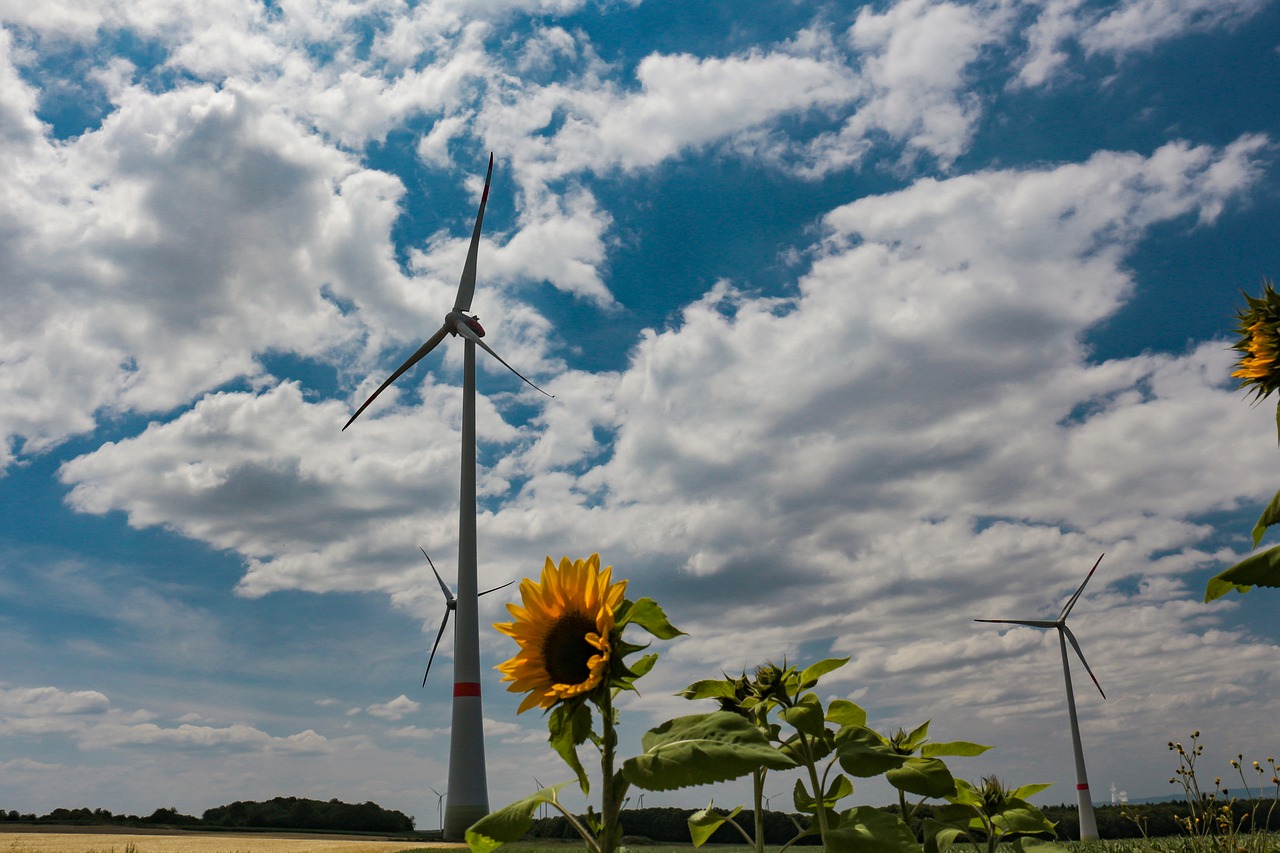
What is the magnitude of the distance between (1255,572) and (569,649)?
2.76 m

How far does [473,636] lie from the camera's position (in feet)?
151

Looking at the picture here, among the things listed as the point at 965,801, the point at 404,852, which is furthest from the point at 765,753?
the point at 404,852

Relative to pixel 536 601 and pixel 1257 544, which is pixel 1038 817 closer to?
pixel 1257 544

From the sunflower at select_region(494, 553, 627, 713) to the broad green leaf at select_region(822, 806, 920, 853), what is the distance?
40.1 inches

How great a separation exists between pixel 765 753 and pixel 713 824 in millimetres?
1328

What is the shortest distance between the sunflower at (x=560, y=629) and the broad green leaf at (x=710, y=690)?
0.66 metres

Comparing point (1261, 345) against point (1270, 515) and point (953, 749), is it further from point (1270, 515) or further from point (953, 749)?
point (953, 749)

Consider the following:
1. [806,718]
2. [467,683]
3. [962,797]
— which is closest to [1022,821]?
[962,797]

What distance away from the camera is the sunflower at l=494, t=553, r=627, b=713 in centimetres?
299

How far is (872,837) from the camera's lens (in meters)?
2.98

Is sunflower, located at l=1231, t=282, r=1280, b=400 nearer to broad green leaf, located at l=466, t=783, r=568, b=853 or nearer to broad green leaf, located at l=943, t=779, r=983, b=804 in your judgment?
broad green leaf, located at l=943, t=779, r=983, b=804

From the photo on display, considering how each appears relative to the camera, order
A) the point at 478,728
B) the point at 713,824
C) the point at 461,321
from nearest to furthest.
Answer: the point at 713,824, the point at 478,728, the point at 461,321

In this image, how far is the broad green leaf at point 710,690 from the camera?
3.60 metres

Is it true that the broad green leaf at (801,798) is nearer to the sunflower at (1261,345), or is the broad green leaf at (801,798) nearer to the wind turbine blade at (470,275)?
the sunflower at (1261,345)
